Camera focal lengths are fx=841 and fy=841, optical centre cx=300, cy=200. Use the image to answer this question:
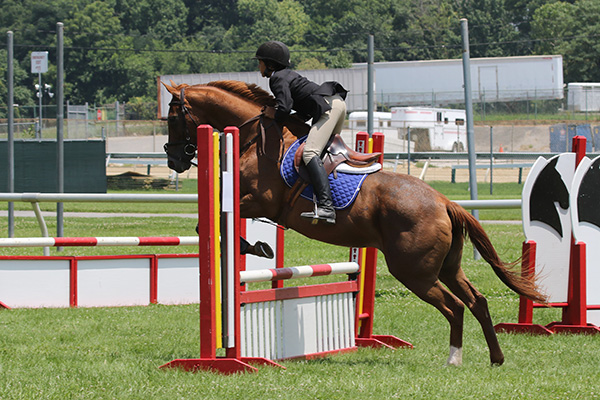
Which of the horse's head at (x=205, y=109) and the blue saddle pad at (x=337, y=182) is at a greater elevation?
the horse's head at (x=205, y=109)

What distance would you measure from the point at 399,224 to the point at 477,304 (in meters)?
0.97

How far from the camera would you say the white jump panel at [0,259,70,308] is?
9.35 m

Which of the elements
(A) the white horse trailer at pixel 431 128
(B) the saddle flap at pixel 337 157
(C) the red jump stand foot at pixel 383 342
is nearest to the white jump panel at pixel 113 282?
(C) the red jump stand foot at pixel 383 342

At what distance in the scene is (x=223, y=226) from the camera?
607 centimetres

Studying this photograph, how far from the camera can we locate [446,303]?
675 centimetres

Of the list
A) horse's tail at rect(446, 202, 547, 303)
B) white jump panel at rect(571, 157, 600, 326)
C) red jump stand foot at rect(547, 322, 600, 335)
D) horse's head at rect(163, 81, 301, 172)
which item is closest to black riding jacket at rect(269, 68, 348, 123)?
horse's head at rect(163, 81, 301, 172)

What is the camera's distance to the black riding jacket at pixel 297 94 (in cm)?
659

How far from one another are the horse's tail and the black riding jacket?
1.31m

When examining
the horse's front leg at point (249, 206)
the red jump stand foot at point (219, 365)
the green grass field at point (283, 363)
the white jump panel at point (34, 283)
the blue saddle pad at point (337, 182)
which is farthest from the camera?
the white jump panel at point (34, 283)

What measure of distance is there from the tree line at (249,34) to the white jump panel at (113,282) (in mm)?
67373

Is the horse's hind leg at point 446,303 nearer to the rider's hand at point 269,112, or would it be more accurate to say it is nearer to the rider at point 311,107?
the rider at point 311,107

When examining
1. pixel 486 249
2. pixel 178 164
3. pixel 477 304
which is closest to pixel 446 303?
pixel 477 304

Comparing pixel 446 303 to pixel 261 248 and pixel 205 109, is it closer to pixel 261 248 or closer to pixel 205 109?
pixel 261 248

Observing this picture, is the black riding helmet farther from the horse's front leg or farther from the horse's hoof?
the horse's hoof
